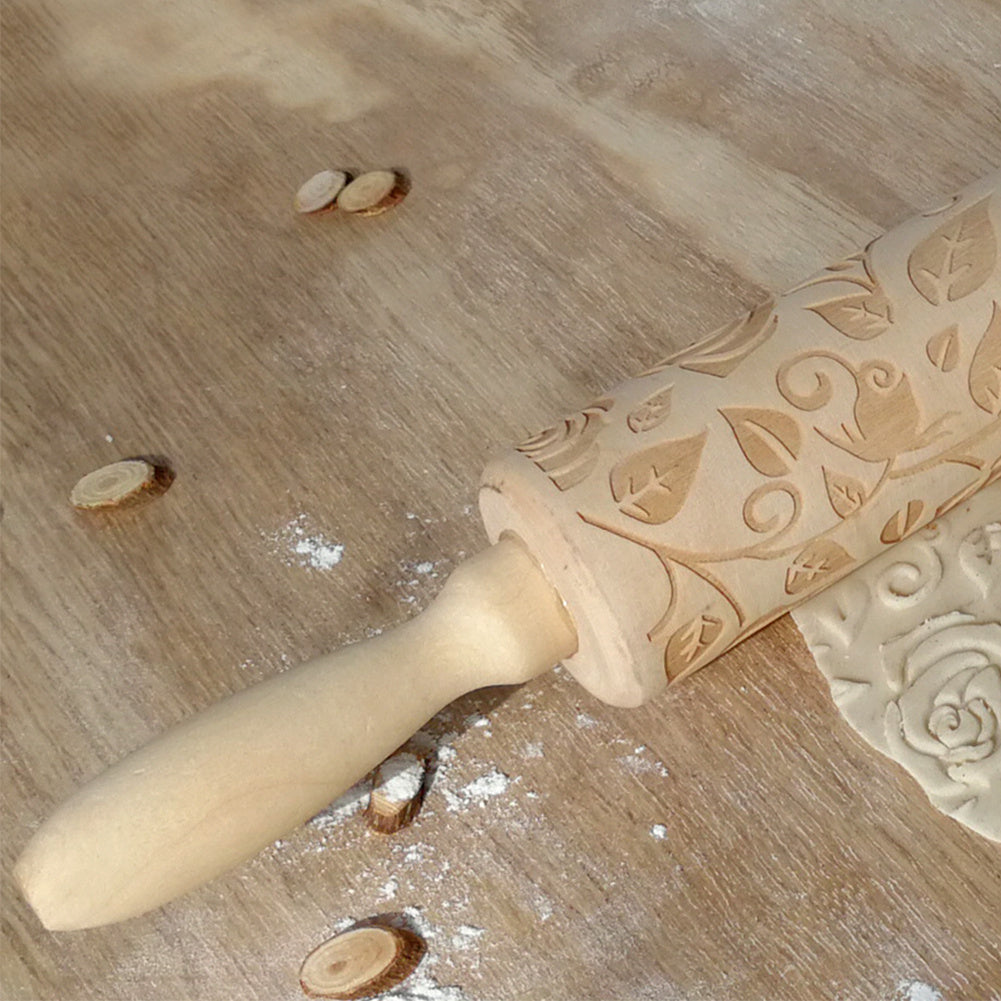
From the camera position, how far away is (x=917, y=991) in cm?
88

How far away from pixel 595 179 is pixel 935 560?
0.58 meters

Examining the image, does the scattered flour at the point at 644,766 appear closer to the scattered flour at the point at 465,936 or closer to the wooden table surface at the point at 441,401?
the wooden table surface at the point at 441,401

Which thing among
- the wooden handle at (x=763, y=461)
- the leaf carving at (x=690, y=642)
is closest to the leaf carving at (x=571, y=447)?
the wooden handle at (x=763, y=461)

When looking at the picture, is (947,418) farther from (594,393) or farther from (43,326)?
(43,326)

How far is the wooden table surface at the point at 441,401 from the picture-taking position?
96cm

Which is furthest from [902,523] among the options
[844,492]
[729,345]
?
[729,345]

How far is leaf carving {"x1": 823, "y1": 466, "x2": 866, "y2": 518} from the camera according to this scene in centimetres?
94

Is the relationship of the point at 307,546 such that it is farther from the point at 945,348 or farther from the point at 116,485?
the point at 945,348

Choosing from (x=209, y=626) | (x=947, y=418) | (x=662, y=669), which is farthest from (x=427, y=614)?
(x=947, y=418)

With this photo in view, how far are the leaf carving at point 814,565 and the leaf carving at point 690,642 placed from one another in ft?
0.21

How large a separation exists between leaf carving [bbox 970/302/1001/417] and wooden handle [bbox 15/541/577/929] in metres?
0.34

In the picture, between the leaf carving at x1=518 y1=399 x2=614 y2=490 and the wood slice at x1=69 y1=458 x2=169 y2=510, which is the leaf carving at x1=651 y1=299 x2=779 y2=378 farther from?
the wood slice at x1=69 y1=458 x2=169 y2=510

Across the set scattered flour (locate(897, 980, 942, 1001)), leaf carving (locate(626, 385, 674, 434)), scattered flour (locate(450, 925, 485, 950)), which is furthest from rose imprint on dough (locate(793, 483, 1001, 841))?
scattered flour (locate(450, 925, 485, 950))

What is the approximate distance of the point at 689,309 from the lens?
1.27 m
